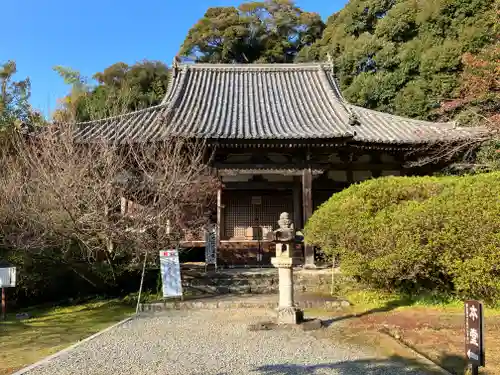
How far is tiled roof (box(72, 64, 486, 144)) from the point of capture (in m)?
11.6

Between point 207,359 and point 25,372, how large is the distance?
2127 millimetres

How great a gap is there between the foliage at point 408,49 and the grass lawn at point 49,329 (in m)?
19.8

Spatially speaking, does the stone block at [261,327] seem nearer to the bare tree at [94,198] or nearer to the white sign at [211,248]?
the bare tree at [94,198]

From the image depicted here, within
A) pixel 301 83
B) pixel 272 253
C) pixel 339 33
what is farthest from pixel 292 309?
pixel 339 33

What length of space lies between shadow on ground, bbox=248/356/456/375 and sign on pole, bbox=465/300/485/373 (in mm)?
1038

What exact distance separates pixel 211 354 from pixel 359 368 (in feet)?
6.21

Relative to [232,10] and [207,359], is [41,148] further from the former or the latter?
[232,10]

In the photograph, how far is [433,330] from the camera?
21.9 ft

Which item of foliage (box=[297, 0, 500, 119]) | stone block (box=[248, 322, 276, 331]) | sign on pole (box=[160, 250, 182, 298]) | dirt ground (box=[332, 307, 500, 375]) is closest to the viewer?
dirt ground (box=[332, 307, 500, 375])

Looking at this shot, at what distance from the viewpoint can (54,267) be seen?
34.6 feet

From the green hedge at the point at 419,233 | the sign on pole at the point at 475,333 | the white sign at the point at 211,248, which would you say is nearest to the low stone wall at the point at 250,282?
the white sign at the point at 211,248

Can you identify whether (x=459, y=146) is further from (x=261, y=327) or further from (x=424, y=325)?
(x=261, y=327)

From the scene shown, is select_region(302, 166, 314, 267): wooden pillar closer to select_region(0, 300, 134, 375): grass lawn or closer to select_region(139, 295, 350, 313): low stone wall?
select_region(139, 295, 350, 313): low stone wall

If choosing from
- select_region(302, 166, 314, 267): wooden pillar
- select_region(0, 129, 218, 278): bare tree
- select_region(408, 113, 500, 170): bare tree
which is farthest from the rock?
select_region(408, 113, 500, 170): bare tree
